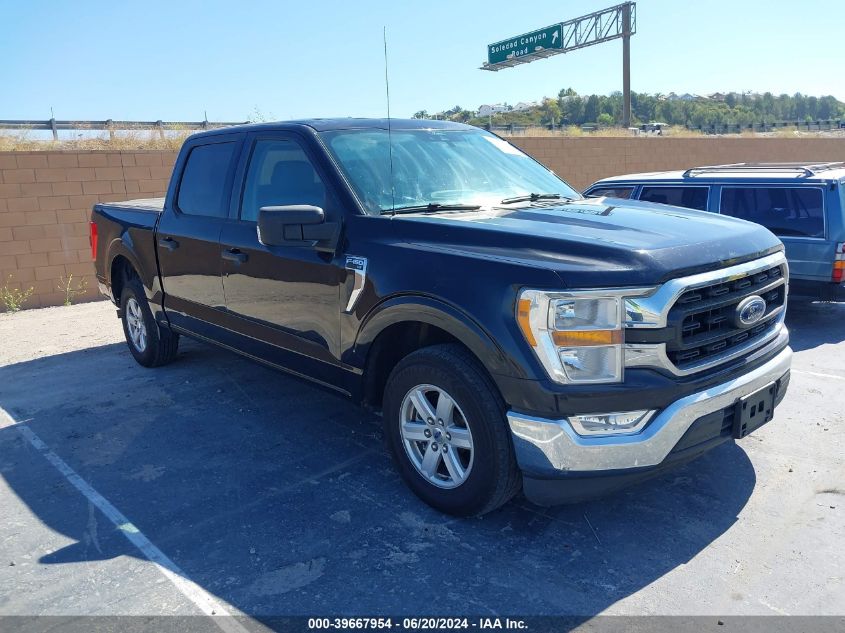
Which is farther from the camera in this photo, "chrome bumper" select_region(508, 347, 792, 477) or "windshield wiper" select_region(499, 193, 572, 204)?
"windshield wiper" select_region(499, 193, 572, 204)

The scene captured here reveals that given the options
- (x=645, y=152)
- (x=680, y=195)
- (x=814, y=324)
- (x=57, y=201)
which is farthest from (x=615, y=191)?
(x=645, y=152)

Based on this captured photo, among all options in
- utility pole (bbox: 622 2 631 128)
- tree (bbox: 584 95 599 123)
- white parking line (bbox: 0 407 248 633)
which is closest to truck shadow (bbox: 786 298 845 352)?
white parking line (bbox: 0 407 248 633)

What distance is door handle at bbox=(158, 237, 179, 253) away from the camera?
5.34 m

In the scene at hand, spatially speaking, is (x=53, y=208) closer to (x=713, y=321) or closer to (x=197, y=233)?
(x=197, y=233)

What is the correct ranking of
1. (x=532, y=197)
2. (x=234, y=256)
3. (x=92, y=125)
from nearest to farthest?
1. (x=532, y=197)
2. (x=234, y=256)
3. (x=92, y=125)

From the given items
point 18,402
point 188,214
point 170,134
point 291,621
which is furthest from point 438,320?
point 170,134

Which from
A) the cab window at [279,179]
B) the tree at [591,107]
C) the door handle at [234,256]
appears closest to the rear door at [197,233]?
the door handle at [234,256]

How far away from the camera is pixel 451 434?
11.3ft

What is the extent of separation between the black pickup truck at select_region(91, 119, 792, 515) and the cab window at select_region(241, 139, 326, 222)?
0.6 inches

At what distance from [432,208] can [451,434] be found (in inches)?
51.0

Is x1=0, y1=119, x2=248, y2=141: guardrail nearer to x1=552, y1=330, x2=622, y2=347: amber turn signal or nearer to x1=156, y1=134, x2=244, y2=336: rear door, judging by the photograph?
x1=156, y1=134, x2=244, y2=336: rear door

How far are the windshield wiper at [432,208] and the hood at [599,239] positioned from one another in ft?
0.34

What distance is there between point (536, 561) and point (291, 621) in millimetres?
1092

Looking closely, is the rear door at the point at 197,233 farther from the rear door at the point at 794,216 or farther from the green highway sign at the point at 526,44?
the green highway sign at the point at 526,44
